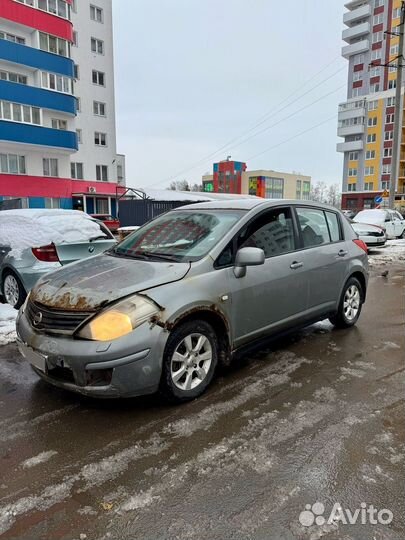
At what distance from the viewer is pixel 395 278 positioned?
9781 millimetres

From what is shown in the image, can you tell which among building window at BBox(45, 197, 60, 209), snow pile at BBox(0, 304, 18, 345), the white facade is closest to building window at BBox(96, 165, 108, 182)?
the white facade

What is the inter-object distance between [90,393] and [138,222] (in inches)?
740

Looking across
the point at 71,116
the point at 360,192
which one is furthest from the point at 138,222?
the point at 360,192

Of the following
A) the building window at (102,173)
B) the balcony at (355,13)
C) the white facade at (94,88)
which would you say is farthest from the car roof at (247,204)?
the balcony at (355,13)

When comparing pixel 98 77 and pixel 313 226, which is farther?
pixel 98 77

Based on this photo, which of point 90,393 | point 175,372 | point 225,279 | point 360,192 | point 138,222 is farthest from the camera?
point 360,192

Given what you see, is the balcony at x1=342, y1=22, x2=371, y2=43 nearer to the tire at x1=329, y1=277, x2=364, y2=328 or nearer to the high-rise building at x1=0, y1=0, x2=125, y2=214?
the high-rise building at x1=0, y1=0, x2=125, y2=214

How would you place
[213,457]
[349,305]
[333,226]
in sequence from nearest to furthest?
[213,457], [333,226], [349,305]

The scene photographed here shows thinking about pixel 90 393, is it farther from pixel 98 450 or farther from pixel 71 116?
pixel 71 116

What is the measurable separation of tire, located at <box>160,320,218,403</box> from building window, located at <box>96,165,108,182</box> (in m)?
31.1

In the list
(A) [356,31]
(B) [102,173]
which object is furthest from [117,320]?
(A) [356,31]

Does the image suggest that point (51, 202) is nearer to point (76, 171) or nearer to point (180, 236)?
point (76, 171)

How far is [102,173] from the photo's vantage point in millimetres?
32875

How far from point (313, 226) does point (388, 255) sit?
35.4 feet
